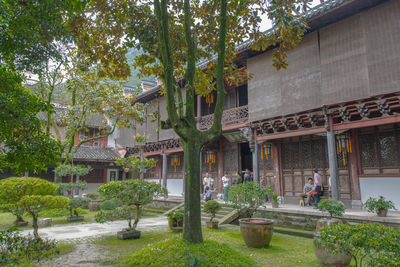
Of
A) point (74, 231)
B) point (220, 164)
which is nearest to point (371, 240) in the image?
point (74, 231)

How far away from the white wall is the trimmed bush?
6.42m

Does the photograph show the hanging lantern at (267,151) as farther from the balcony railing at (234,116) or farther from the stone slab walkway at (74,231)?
the stone slab walkway at (74,231)

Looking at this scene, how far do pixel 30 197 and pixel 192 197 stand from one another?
3.95 metres

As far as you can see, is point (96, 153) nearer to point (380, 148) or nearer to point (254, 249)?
point (254, 249)

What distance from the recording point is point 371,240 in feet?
10.2

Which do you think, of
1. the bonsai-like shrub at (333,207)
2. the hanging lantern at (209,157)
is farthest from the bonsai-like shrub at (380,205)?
the hanging lantern at (209,157)

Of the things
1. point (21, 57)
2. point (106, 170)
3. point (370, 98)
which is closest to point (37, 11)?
point (21, 57)

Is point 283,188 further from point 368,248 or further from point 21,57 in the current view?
point 21,57

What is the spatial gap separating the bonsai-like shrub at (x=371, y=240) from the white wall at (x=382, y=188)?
6.12 meters

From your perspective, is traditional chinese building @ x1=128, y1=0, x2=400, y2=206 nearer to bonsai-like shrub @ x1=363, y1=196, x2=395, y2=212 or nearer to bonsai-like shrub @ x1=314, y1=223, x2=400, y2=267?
bonsai-like shrub @ x1=363, y1=196, x2=395, y2=212

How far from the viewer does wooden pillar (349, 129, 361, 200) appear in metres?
9.28

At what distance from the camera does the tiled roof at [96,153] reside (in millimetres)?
20311

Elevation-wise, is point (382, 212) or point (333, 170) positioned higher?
point (333, 170)

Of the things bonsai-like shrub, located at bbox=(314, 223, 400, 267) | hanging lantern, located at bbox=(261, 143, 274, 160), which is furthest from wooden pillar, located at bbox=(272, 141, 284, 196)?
bonsai-like shrub, located at bbox=(314, 223, 400, 267)
